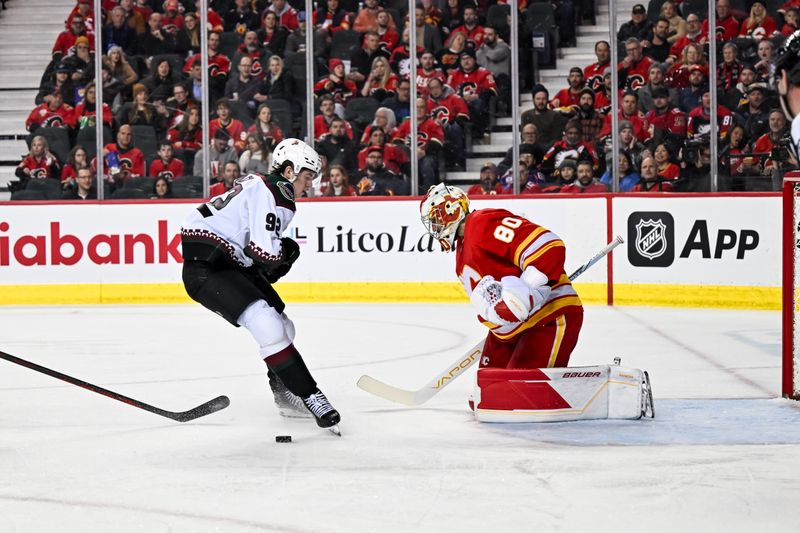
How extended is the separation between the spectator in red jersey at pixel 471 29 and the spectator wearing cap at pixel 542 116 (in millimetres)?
665

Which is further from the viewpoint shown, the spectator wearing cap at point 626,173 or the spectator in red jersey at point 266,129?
the spectator in red jersey at point 266,129

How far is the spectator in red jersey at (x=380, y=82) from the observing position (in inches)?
377

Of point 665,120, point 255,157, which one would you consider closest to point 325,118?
point 255,157

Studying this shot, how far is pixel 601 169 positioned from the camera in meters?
9.08

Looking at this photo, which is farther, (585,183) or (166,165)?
(166,165)

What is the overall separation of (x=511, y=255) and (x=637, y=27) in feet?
17.9

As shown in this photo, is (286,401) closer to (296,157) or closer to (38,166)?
(296,157)

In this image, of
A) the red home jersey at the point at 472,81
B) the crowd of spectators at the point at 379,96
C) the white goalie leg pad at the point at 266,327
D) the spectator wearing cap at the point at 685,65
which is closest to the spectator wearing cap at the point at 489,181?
the crowd of spectators at the point at 379,96

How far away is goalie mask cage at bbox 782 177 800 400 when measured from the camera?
4625 mm

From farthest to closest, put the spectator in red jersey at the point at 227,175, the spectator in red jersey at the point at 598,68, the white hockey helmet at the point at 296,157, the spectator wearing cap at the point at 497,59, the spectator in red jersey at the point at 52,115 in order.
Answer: the spectator in red jersey at the point at 52,115, the spectator in red jersey at the point at 227,175, the spectator wearing cap at the point at 497,59, the spectator in red jersey at the point at 598,68, the white hockey helmet at the point at 296,157

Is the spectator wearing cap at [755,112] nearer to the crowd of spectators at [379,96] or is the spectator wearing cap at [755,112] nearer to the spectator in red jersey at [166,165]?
the crowd of spectators at [379,96]

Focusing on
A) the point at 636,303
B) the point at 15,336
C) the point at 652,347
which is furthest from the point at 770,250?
the point at 15,336

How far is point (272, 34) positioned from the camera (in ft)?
32.0

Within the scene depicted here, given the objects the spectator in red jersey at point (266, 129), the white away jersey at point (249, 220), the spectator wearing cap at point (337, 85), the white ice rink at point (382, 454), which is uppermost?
the spectator wearing cap at point (337, 85)
